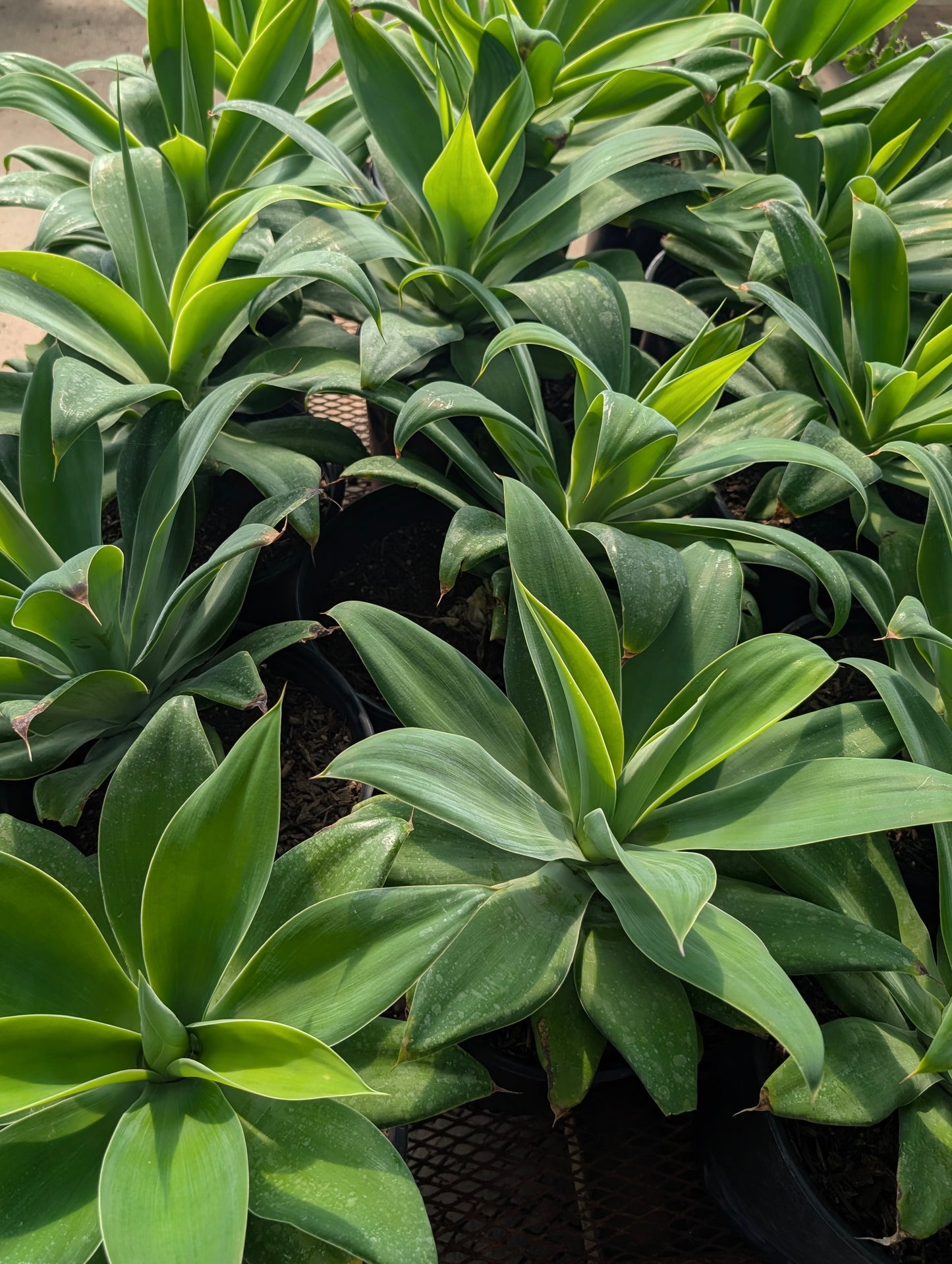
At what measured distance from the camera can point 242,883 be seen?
22.9 inches

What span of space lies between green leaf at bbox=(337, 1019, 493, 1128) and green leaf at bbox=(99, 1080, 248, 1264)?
0.10 metres

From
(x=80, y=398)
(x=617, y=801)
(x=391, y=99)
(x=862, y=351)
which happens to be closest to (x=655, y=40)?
(x=391, y=99)

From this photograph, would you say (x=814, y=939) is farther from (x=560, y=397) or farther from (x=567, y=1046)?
(x=560, y=397)

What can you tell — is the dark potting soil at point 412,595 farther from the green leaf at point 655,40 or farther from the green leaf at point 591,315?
the green leaf at point 655,40

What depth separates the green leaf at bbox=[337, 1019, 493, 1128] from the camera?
1.85ft

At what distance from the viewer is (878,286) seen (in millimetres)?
938

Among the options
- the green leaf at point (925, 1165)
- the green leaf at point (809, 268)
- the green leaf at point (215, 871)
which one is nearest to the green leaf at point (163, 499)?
the green leaf at point (215, 871)

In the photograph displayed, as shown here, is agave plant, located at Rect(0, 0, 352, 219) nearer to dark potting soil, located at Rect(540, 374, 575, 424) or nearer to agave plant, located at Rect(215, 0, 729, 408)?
agave plant, located at Rect(215, 0, 729, 408)

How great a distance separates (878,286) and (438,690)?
25.9 inches

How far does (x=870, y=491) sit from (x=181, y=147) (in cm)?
82

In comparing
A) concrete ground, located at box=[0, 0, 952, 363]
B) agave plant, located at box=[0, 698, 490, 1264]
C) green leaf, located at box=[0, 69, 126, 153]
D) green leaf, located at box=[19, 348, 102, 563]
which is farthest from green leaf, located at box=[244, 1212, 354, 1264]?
concrete ground, located at box=[0, 0, 952, 363]

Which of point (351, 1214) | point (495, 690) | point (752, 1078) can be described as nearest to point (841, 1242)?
point (752, 1078)

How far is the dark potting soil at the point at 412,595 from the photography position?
943 mm

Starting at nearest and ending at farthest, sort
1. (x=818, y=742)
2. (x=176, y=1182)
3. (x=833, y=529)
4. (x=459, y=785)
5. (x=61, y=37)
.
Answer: (x=176, y=1182) → (x=459, y=785) → (x=818, y=742) → (x=833, y=529) → (x=61, y=37)
